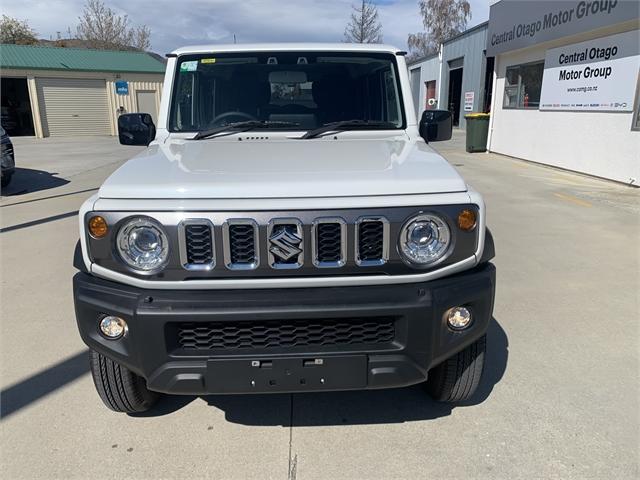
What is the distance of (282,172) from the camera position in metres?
2.35

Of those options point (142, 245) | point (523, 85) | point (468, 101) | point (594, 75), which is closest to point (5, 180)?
point (142, 245)

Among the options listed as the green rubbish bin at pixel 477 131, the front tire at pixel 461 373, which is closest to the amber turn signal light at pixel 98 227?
the front tire at pixel 461 373

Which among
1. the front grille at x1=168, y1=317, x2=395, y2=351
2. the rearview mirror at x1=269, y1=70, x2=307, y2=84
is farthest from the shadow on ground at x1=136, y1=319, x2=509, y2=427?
the rearview mirror at x1=269, y1=70, x2=307, y2=84

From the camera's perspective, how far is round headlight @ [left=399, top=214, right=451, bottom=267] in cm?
219

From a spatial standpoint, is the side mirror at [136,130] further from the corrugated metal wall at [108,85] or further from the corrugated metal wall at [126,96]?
the corrugated metal wall at [126,96]

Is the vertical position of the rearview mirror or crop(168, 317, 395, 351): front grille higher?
the rearview mirror

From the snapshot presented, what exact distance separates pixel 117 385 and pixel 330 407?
114cm

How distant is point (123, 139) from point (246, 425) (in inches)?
92.1

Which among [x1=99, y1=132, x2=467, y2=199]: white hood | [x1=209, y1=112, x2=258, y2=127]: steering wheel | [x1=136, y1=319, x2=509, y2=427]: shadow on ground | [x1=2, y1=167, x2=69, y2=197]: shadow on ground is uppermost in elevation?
[x1=209, y1=112, x2=258, y2=127]: steering wheel

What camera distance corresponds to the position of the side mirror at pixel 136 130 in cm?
380

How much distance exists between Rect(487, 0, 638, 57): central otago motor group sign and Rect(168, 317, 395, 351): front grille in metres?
9.65

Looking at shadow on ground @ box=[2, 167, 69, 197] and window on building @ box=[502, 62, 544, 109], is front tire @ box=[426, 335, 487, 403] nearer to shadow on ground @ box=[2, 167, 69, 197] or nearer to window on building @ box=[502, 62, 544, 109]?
shadow on ground @ box=[2, 167, 69, 197]

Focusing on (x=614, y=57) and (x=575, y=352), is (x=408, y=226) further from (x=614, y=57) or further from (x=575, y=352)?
(x=614, y=57)

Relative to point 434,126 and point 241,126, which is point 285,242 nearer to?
point 241,126
